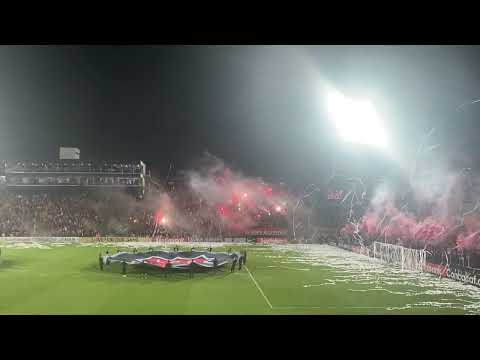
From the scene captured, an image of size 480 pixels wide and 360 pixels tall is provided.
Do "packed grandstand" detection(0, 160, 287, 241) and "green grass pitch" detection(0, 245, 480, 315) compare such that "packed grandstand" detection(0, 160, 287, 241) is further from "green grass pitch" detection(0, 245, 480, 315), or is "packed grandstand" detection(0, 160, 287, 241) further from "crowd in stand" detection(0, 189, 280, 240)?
"green grass pitch" detection(0, 245, 480, 315)

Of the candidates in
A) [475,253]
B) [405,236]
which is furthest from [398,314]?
[405,236]

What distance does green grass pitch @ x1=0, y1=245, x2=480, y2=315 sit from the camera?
1080 cm

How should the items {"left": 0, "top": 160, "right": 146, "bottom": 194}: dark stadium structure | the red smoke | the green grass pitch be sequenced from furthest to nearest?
{"left": 0, "top": 160, "right": 146, "bottom": 194}: dark stadium structure < the red smoke < the green grass pitch

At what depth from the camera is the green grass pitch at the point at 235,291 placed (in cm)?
1080

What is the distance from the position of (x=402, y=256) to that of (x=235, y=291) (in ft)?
30.2

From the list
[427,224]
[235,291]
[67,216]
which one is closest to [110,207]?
[67,216]

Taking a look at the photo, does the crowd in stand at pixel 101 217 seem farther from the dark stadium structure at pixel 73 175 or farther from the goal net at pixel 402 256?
the goal net at pixel 402 256

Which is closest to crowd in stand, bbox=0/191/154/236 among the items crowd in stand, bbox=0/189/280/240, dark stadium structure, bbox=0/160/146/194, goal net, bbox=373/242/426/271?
crowd in stand, bbox=0/189/280/240

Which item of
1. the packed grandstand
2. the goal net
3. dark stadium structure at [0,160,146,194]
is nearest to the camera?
the goal net

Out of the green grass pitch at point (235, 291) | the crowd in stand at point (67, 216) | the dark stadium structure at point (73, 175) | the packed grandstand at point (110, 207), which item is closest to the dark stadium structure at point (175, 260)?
the green grass pitch at point (235, 291)

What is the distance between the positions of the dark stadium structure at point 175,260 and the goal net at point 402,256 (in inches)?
283

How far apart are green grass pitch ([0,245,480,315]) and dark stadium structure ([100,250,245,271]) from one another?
339 millimetres
